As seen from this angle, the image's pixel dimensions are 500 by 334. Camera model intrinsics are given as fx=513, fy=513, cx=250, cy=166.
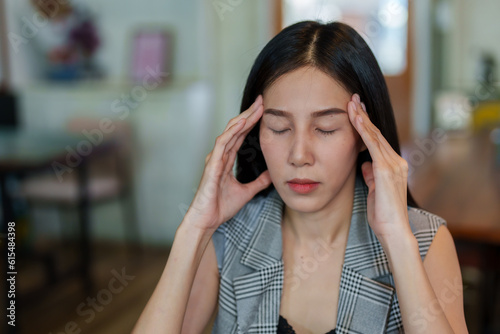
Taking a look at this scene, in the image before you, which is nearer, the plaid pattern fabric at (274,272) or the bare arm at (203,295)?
the plaid pattern fabric at (274,272)

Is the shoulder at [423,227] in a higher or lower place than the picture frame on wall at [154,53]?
lower

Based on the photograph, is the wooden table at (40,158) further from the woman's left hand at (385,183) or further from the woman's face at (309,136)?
the woman's left hand at (385,183)

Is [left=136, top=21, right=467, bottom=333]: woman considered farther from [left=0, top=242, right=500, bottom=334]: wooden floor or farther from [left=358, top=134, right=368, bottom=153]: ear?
[left=0, top=242, right=500, bottom=334]: wooden floor

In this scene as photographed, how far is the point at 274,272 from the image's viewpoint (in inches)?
45.1

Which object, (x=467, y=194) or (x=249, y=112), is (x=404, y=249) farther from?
(x=467, y=194)

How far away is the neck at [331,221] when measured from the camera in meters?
1.17

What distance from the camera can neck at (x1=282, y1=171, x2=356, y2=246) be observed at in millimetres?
1167

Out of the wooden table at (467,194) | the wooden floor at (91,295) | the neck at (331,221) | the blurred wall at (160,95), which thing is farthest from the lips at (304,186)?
the blurred wall at (160,95)

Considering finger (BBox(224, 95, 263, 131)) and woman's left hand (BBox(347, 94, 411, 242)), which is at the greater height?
finger (BBox(224, 95, 263, 131))

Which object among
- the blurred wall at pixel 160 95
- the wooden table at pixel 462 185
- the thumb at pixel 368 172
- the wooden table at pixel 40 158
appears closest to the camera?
the thumb at pixel 368 172

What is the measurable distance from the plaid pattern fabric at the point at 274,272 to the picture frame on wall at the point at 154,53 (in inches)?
97.7

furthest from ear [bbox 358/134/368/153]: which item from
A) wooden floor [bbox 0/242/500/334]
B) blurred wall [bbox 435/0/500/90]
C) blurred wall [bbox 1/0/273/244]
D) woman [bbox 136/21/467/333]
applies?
blurred wall [bbox 435/0/500/90]

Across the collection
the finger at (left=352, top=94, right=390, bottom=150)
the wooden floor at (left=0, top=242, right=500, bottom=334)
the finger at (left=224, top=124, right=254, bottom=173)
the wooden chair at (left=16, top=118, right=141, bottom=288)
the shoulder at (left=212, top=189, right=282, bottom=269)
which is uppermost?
the finger at (left=352, top=94, right=390, bottom=150)

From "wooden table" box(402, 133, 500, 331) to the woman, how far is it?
26.2 inches
